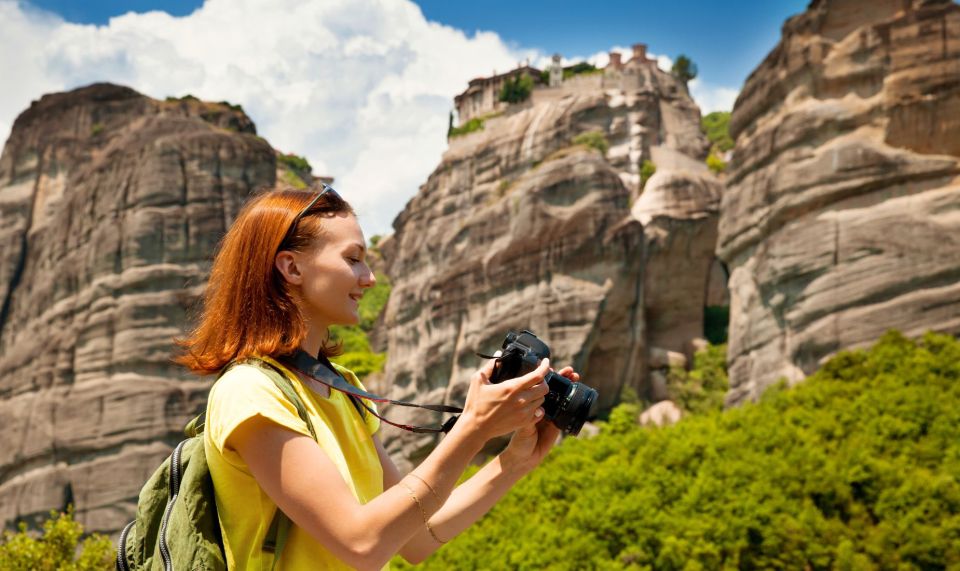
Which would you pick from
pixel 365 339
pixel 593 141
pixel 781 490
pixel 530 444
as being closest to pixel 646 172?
pixel 593 141

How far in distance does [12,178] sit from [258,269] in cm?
5505

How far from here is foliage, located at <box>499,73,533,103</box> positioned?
47.4 meters

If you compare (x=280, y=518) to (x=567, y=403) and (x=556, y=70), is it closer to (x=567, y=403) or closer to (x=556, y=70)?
(x=567, y=403)

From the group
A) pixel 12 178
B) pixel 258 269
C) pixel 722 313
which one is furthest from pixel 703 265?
pixel 258 269

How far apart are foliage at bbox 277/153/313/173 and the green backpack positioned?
203 feet

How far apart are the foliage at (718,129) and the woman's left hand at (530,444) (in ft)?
172

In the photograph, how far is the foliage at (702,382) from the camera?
33.7 meters

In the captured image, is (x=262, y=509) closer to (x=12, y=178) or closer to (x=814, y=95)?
(x=814, y=95)

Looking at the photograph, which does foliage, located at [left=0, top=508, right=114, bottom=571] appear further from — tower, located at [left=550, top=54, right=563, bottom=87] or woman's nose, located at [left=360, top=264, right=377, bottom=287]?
tower, located at [left=550, top=54, right=563, bottom=87]

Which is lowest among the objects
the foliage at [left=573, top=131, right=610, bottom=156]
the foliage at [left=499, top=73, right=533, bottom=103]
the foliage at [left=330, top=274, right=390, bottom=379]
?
the foliage at [left=330, top=274, right=390, bottom=379]

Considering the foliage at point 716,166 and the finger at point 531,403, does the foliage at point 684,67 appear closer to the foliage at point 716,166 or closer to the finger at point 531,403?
the foliage at point 716,166

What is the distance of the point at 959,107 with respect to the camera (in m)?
26.3

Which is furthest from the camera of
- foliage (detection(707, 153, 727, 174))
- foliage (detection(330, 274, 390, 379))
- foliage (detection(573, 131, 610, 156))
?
foliage (detection(330, 274, 390, 379))

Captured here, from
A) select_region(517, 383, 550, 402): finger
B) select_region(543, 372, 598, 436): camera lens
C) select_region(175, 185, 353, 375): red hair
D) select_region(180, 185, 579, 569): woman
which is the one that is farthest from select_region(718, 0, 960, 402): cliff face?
select_region(175, 185, 353, 375): red hair
